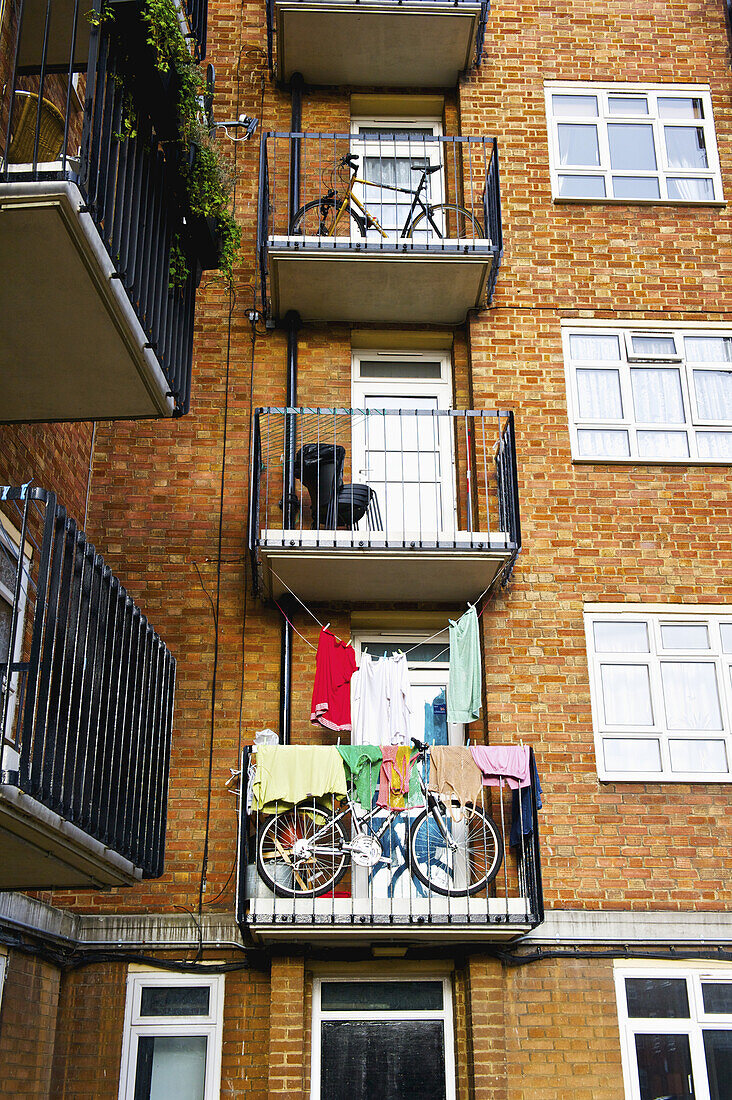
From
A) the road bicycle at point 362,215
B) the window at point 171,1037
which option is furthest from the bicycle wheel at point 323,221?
the window at point 171,1037

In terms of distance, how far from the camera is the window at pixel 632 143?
534 inches

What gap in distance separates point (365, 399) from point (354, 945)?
5544mm

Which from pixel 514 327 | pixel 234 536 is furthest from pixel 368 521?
pixel 514 327

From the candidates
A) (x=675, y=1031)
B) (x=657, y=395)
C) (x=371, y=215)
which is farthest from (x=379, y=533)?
(x=675, y=1031)

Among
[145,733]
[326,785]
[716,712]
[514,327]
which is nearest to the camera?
[145,733]

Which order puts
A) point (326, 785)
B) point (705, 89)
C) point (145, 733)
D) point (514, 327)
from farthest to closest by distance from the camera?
point (705, 89) < point (514, 327) < point (326, 785) < point (145, 733)

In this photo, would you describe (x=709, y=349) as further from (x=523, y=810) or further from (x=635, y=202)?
(x=523, y=810)

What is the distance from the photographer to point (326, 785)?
9.90 m

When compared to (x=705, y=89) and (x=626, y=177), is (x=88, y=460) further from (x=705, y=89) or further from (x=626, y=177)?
(x=705, y=89)

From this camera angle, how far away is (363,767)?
10016 mm

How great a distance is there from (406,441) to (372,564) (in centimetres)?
208

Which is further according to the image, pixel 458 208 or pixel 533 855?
pixel 458 208

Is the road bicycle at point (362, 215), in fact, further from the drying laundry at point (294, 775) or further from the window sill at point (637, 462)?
the drying laundry at point (294, 775)

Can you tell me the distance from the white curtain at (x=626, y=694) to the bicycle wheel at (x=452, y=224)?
4.60 m
